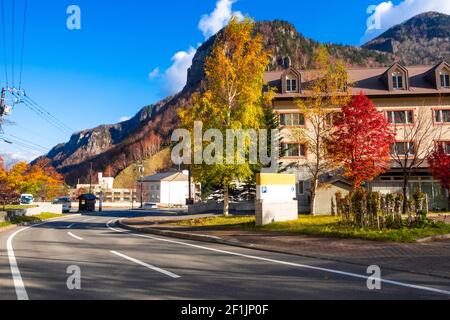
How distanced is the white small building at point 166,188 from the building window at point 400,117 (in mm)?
Result: 83099

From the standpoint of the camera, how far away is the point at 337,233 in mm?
14984

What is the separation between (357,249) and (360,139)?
1235 cm

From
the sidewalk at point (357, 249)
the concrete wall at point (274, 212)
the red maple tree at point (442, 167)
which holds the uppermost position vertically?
the red maple tree at point (442, 167)

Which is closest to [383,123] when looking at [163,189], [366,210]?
[366,210]

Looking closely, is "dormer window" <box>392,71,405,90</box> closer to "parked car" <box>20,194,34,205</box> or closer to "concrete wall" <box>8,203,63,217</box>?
"concrete wall" <box>8,203,63,217</box>

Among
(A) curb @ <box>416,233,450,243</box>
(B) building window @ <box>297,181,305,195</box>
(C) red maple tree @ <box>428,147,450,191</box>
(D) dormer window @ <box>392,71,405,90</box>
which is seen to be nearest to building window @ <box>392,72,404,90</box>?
(D) dormer window @ <box>392,71,405,90</box>

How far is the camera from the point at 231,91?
83.0 feet

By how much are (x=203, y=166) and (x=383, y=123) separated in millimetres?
11960

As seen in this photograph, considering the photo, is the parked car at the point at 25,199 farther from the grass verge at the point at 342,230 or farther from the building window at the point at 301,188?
the grass verge at the point at 342,230

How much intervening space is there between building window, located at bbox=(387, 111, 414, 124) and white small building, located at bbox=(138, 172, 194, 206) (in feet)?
273

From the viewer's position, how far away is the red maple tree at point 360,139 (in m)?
22.5

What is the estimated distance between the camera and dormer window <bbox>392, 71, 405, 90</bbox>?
119 feet

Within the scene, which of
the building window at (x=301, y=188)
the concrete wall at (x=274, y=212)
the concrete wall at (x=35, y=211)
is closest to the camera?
the concrete wall at (x=274, y=212)

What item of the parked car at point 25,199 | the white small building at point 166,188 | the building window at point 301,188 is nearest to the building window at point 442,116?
the building window at point 301,188
